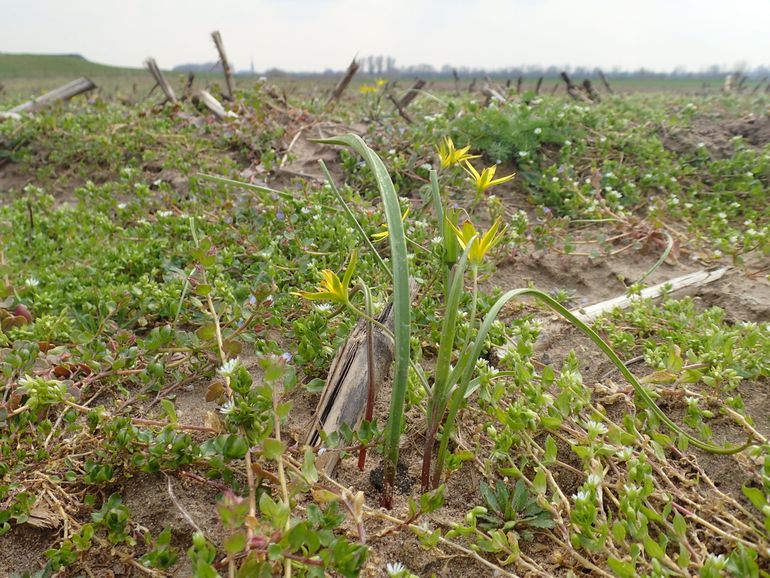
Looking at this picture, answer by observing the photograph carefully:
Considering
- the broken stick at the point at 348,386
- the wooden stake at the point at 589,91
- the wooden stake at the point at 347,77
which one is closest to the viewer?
the broken stick at the point at 348,386

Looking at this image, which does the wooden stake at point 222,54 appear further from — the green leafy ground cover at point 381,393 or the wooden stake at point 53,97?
the green leafy ground cover at point 381,393

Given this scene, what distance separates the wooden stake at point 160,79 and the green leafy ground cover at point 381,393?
2908 millimetres

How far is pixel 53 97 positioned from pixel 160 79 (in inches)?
56.3

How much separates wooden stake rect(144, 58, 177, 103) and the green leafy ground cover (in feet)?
9.54

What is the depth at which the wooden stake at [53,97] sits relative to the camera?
6836 mm

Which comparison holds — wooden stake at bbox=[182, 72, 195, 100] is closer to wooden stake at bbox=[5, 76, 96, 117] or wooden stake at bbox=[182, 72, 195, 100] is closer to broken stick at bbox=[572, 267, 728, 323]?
wooden stake at bbox=[5, 76, 96, 117]

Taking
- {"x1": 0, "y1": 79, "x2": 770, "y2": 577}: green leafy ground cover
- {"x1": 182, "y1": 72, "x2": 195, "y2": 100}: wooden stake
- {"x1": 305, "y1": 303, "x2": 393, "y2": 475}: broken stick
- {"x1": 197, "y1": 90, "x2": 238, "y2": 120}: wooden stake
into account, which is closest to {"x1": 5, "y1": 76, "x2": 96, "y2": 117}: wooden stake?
{"x1": 182, "y1": 72, "x2": 195, "y2": 100}: wooden stake

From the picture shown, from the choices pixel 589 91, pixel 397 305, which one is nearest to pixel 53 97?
pixel 589 91

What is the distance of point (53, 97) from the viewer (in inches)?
287

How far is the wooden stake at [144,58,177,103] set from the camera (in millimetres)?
6788

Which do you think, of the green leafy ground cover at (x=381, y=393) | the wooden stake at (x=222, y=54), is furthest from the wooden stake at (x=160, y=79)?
the green leafy ground cover at (x=381, y=393)

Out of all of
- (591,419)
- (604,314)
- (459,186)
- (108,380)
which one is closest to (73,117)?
(459,186)

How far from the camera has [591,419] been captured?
5.95 ft

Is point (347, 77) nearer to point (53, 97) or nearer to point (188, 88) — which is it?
point (188, 88)
